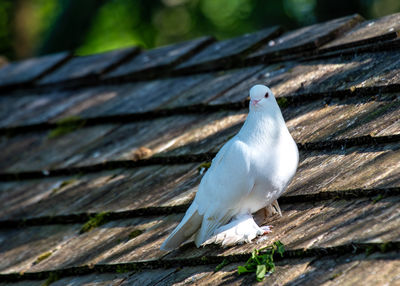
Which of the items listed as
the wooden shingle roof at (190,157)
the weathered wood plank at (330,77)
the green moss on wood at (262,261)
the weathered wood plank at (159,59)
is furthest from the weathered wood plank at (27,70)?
the green moss on wood at (262,261)

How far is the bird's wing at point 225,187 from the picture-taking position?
2.02m

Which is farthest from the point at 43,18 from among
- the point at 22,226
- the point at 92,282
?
the point at 92,282

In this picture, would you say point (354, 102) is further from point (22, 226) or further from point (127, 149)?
point (22, 226)

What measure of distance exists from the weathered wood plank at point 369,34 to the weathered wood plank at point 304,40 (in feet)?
0.19

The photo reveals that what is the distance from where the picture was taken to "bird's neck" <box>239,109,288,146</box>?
206cm

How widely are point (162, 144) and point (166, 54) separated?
1269 millimetres

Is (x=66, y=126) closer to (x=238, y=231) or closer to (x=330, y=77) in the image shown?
(x=330, y=77)

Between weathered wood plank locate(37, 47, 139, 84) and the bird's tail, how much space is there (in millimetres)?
2260

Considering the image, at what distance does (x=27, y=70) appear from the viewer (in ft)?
15.6

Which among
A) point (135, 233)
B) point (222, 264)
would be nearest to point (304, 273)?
point (222, 264)

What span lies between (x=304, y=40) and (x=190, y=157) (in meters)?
1.01

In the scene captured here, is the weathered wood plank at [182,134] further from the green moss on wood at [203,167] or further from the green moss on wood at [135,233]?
the green moss on wood at [135,233]

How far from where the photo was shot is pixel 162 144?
2.96 meters

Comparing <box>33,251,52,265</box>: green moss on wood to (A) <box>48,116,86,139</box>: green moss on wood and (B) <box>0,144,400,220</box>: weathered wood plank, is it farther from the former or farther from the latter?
(A) <box>48,116,86,139</box>: green moss on wood
